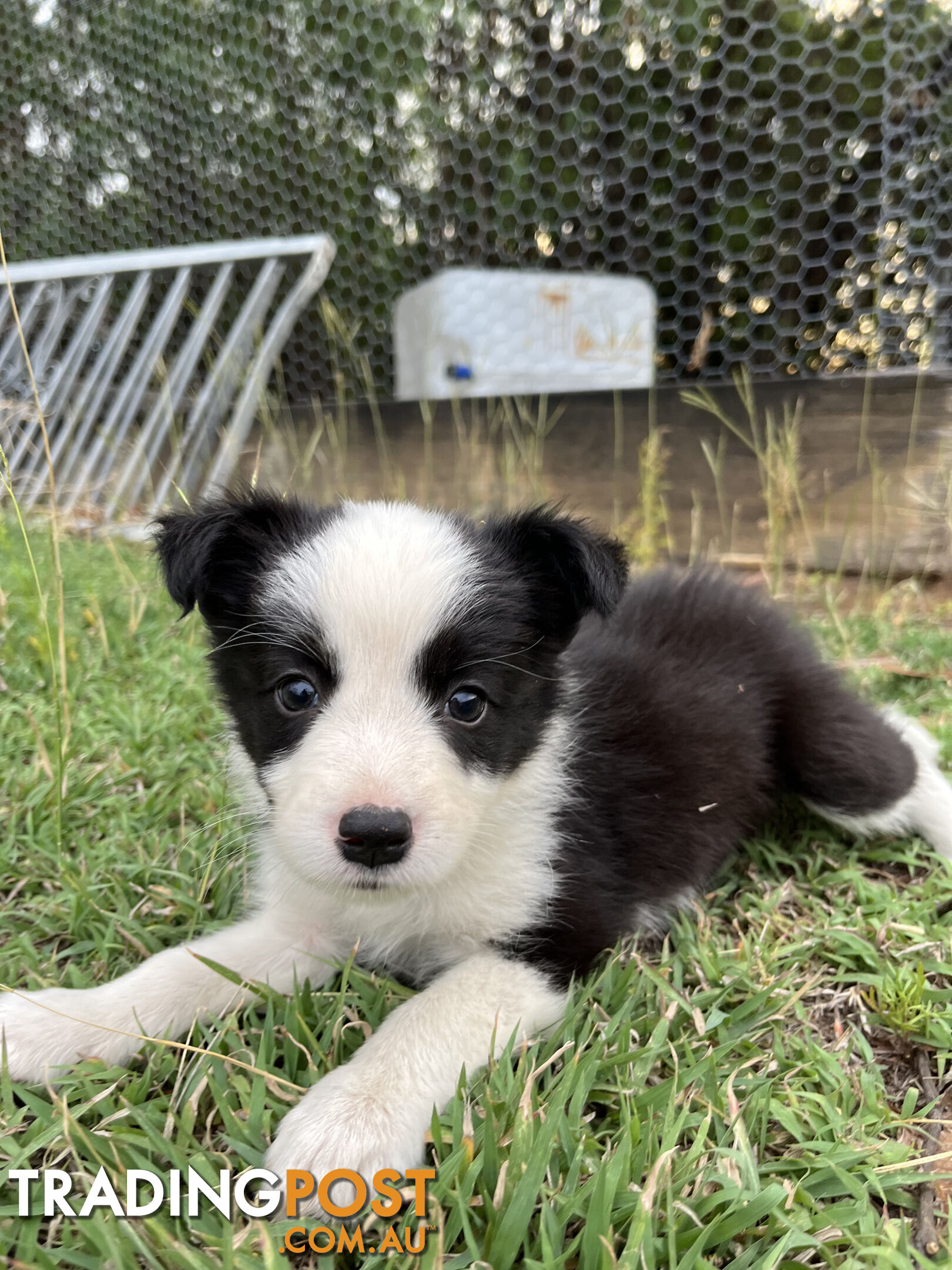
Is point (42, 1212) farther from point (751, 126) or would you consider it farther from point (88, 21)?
point (88, 21)

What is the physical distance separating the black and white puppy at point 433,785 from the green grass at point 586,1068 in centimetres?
9

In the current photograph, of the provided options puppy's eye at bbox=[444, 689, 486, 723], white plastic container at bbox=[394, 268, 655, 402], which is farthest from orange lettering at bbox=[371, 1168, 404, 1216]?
white plastic container at bbox=[394, 268, 655, 402]

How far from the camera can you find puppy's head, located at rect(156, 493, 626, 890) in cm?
128

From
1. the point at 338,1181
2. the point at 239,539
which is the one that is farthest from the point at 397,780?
the point at 239,539

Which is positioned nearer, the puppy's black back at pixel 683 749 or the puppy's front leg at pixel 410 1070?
the puppy's front leg at pixel 410 1070

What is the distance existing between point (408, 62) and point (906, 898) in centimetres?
600

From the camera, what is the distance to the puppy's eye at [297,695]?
1.45 metres

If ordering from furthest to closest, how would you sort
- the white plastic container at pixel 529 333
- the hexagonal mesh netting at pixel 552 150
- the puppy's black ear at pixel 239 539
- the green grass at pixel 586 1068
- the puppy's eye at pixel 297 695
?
the white plastic container at pixel 529 333 → the hexagonal mesh netting at pixel 552 150 → the puppy's black ear at pixel 239 539 → the puppy's eye at pixel 297 695 → the green grass at pixel 586 1068

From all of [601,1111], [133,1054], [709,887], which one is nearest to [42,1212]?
[133,1054]

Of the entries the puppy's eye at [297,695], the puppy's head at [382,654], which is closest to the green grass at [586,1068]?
the puppy's head at [382,654]

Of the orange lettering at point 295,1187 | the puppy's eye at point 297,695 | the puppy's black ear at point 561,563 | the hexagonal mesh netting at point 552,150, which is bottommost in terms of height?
the orange lettering at point 295,1187

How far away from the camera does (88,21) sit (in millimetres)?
7523

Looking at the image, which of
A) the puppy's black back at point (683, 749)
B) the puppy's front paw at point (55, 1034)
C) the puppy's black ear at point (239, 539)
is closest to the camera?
the puppy's front paw at point (55, 1034)

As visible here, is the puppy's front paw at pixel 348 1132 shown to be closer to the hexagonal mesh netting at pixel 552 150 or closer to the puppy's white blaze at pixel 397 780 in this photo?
the puppy's white blaze at pixel 397 780
